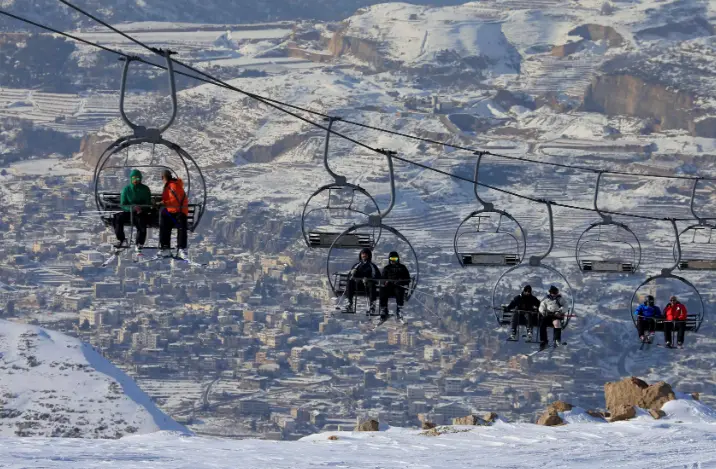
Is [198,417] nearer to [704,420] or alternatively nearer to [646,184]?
[704,420]

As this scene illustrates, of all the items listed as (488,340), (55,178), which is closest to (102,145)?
(55,178)

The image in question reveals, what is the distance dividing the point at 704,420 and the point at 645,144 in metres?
154

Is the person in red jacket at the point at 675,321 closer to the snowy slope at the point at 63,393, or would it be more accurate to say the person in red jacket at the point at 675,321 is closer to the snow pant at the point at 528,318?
the snow pant at the point at 528,318

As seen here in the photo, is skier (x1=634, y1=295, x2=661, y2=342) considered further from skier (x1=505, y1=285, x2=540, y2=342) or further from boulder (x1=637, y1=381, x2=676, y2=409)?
boulder (x1=637, y1=381, x2=676, y2=409)

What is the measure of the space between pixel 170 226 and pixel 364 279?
3.57 m

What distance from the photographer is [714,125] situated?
198 meters

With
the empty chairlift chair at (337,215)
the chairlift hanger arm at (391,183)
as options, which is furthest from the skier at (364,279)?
the chairlift hanger arm at (391,183)

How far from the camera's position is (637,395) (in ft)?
124

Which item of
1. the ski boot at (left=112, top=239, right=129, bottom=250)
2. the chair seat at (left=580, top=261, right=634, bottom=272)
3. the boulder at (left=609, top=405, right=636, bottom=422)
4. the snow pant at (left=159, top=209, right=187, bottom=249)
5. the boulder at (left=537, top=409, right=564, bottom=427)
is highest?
the snow pant at (left=159, top=209, right=187, bottom=249)

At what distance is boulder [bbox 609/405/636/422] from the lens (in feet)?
115

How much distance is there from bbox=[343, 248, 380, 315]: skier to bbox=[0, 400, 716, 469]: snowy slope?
2105 mm

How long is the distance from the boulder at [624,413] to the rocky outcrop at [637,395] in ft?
1.01

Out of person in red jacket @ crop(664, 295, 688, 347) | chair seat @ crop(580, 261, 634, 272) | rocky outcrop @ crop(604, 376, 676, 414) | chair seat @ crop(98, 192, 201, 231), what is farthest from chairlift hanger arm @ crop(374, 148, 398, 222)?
rocky outcrop @ crop(604, 376, 676, 414)

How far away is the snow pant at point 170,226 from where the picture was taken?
924 inches
